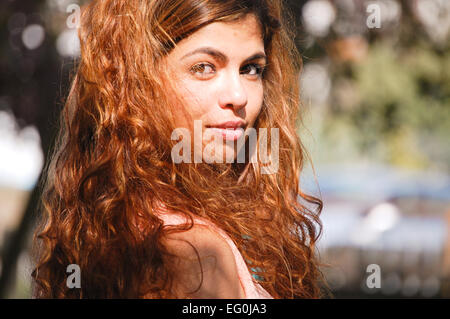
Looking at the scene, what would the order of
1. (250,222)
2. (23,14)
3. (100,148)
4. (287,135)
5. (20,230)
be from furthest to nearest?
(20,230), (23,14), (287,135), (250,222), (100,148)

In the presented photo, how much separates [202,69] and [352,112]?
5.10 meters

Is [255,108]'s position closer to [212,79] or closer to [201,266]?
[212,79]

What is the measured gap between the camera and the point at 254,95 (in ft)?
6.31

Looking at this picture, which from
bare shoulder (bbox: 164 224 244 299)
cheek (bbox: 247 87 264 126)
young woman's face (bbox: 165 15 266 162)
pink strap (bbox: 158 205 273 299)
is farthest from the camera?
cheek (bbox: 247 87 264 126)

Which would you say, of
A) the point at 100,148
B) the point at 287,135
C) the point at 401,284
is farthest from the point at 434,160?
the point at 100,148

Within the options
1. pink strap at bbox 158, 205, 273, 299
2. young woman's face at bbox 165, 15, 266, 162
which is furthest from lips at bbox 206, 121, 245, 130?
pink strap at bbox 158, 205, 273, 299

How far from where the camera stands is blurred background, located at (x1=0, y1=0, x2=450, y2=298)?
4465 mm

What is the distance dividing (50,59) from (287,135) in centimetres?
313

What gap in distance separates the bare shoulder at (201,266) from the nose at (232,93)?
47cm

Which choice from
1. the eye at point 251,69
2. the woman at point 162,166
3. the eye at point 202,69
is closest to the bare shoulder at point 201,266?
the woman at point 162,166

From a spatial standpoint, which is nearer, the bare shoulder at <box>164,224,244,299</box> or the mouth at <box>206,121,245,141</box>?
the bare shoulder at <box>164,224,244,299</box>

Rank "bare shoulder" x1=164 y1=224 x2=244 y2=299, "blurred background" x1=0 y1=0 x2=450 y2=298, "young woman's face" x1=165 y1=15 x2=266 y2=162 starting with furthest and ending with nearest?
"blurred background" x1=0 y1=0 x2=450 y2=298, "young woman's face" x1=165 y1=15 x2=266 y2=162, "bare shoulder" x1=164 y1=224 x2=244 y2=299

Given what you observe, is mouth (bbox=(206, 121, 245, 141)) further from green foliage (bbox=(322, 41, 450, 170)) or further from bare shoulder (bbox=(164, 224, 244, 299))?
green foliage (bbox=(322, 41, 450, 170))
